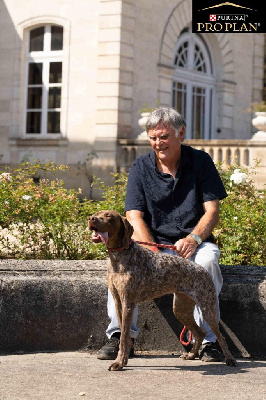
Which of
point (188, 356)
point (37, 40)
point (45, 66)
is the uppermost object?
point (37, 40)

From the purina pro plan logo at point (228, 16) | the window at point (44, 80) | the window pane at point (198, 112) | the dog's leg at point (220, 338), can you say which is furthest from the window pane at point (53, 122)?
the dog's leg at point (220, 338)

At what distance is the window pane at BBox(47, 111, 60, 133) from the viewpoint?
1872 centimetres

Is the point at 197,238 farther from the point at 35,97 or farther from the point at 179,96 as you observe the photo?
the point at 179,96

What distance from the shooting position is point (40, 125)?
1895 centimetres

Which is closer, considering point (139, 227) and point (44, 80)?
point (139, 227)

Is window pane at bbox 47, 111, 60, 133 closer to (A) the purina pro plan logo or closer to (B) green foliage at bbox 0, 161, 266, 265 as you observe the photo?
(A) the purina pro plan logo

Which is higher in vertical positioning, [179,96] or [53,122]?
[179,96]

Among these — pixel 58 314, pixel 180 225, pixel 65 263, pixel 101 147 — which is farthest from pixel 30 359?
pixel 101 147

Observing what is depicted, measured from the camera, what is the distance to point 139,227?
5.23m

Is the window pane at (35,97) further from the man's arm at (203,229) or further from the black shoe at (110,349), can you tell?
the black shoe at (110,349)

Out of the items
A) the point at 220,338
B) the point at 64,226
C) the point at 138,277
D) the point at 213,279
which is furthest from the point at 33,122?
the point at 138,277

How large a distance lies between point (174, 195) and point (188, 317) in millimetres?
775

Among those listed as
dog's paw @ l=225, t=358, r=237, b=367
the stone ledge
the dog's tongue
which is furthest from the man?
the dog's tongue

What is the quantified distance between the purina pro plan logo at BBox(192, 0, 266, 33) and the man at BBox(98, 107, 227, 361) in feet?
30.0
